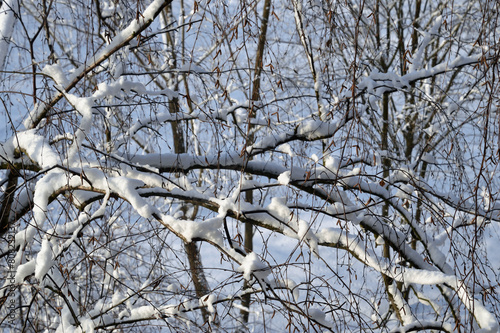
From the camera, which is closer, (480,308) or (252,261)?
(252,261)

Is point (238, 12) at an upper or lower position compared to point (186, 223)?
upper

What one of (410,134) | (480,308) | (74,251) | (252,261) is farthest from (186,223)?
(410,134)

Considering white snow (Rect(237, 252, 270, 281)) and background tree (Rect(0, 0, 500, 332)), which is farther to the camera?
background tree (Rect(0, 0, 500, 332))

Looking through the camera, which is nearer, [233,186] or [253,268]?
[253,268]

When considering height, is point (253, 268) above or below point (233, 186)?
below

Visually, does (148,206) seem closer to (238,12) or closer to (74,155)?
(74,155)

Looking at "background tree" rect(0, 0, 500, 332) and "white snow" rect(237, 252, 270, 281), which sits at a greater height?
"background tree" rect(0, 0, 500, 332)

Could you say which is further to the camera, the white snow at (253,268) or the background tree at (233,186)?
the background tree at (233,186)

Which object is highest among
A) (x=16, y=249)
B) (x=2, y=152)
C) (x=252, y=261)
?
(x=2, y=152)

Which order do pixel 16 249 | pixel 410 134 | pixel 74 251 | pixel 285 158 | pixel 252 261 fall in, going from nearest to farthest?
pixel 252 261 < pixel 16 249 < pixel 285 158 < pixel 74 251 < pixel 410 134

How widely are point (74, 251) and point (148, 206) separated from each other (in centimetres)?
420

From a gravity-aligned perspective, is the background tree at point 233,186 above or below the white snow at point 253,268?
above

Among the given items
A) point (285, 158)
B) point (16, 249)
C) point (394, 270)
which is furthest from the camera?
point (285, 158)

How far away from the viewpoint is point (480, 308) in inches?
89.0
